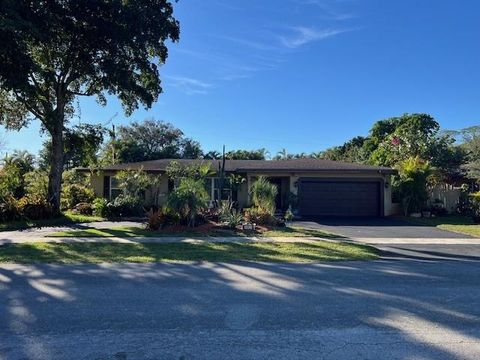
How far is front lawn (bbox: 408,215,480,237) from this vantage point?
1798 centimetres

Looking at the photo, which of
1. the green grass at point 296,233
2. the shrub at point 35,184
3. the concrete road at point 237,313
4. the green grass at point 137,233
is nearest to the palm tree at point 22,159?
the shrub at point 35,184

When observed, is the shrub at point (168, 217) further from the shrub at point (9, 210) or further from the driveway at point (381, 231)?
the shrub at point (9, 210)

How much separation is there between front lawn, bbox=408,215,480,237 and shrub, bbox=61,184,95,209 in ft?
59.5

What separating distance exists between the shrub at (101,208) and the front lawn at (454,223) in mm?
15636

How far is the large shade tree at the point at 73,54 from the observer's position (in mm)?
15867

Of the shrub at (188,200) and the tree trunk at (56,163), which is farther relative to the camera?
the tree trunk at (56,163)

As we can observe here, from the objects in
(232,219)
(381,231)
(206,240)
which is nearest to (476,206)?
(381,231)

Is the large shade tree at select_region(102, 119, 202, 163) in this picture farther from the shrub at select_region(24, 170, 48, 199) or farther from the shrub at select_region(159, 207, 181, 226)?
the shrub at select_region(159, 207, 181, 226)

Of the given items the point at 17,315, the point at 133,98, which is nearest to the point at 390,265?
the point at 17,315

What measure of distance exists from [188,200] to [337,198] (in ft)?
37.7

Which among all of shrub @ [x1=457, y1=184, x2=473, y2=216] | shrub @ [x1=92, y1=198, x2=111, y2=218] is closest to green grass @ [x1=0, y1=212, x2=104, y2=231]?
shrub @ [x1=92, y1=198, x2=111, y2=218]

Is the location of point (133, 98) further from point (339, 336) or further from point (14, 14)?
point (339, 336)

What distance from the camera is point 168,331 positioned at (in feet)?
16.3

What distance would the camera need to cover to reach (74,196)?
26469mm
